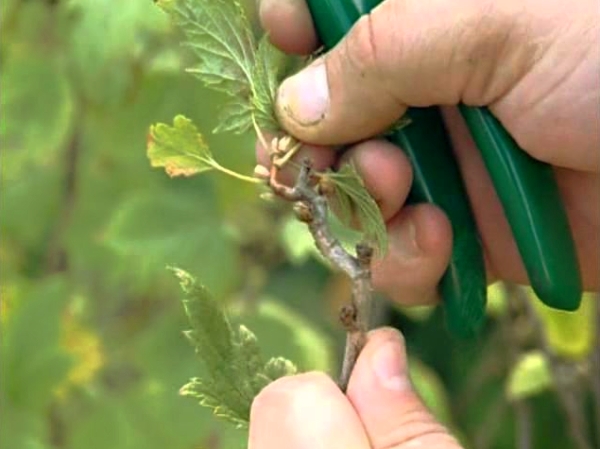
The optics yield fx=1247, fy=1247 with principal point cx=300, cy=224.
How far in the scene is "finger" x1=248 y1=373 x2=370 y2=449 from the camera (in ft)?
1.44

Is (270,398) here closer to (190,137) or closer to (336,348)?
(190,137)

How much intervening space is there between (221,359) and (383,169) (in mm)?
109

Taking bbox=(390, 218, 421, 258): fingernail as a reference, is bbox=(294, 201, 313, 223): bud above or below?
above

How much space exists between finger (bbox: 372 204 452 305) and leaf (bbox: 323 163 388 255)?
6cm

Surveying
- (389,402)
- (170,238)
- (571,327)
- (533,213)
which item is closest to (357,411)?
(389,402)

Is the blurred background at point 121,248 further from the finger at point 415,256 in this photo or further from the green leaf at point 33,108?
the finger at point 415,256

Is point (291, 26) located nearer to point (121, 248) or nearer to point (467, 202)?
point (467, 202)

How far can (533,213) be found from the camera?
53cm

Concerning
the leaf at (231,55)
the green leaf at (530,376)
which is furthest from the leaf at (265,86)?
the green leaf at (530,376)

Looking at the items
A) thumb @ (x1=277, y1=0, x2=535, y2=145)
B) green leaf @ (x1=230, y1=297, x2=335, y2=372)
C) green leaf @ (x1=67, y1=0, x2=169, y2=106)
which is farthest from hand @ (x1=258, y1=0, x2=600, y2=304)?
green leaf @ (x1=230, y1=297, x2=335, y2=372)

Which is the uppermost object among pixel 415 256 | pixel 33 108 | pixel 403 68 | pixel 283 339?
pixel 403 68

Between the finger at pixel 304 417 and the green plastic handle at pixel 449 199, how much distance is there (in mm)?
114

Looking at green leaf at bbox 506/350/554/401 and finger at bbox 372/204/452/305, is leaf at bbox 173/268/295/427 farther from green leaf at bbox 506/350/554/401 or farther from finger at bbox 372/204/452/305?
green leaf at bbox 506/350/554/401

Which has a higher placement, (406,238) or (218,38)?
(218,38)
